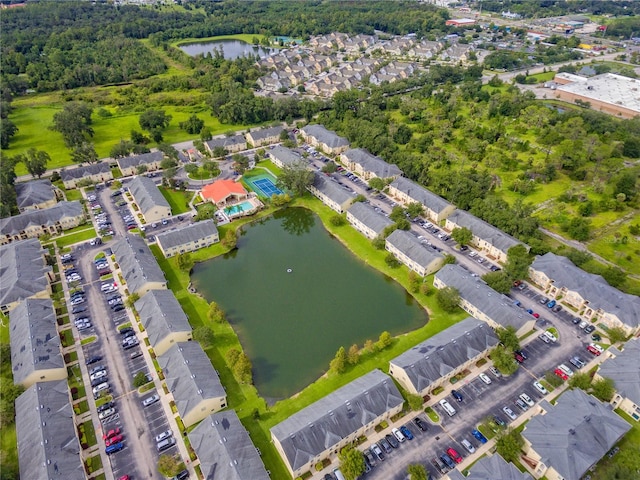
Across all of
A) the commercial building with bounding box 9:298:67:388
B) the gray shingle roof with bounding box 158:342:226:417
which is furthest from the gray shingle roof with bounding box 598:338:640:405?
the commercial building with bounding box 9:298:67:388

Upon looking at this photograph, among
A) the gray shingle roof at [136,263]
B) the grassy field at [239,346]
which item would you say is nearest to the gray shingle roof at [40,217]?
the gray shingle roof at [136,263]

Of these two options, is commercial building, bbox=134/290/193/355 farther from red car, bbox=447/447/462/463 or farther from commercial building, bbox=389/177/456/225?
commercial building, bbox=389/177/456/225

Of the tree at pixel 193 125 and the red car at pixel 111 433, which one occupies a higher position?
the tree at pixel 193 125

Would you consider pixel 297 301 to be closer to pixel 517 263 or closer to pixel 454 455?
pixel 454 455

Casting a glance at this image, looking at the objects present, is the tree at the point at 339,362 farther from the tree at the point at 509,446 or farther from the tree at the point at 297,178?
the tree at the point at 297,178

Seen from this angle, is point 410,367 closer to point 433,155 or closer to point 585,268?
point 585,268

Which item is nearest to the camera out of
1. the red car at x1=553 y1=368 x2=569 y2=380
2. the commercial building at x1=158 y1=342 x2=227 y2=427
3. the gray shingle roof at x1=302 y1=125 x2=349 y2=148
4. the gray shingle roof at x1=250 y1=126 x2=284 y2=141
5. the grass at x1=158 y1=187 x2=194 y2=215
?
the commercial building at x1=158 y1=342 x2=227 y2=427
